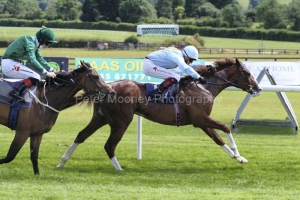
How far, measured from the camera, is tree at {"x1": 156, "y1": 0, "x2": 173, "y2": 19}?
113312 mm

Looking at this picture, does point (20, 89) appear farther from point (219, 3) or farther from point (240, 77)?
point (219, 3)

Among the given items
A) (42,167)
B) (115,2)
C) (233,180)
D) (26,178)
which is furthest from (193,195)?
(115,2)

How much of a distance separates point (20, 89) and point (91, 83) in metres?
0.95

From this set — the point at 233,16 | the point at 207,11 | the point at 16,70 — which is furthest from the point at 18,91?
the point at 207,11

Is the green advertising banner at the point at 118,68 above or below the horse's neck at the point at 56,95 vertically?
below

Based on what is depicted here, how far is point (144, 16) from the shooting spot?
104m

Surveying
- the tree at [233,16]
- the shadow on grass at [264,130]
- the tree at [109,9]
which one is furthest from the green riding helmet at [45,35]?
the tree at [109,9]

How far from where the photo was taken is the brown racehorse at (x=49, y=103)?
7.80 m

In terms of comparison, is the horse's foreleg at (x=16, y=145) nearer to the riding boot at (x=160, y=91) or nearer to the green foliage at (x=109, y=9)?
the riding boot at (x=160, y=91)

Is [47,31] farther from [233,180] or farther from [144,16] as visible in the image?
[144,16]

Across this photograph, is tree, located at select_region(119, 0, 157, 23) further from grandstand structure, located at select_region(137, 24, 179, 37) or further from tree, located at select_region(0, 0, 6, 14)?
tree, located at select_region(0, 0, 6, 14)

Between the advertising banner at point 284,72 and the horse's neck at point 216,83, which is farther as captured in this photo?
the advertising banner at point 284,72

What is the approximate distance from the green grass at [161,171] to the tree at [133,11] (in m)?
89.0

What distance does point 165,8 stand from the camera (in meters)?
115
